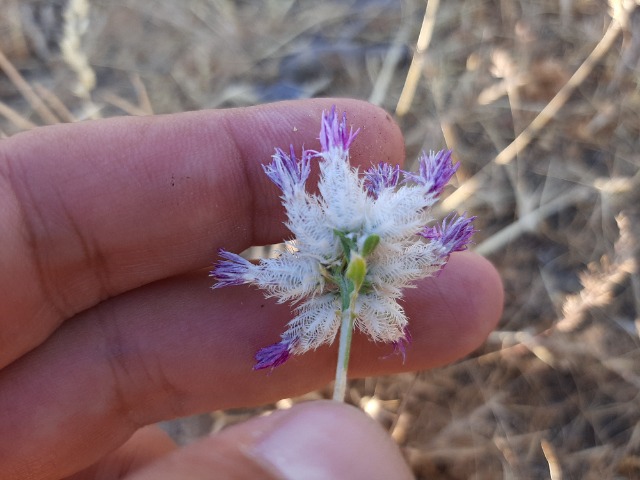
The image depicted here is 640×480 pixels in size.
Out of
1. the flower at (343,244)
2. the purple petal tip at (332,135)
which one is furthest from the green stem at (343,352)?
the purple petal tip at (332,135)

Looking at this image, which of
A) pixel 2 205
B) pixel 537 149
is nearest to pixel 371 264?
pixel 2 205

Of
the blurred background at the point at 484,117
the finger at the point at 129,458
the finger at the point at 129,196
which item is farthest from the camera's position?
the blurred background at the point at 484,117

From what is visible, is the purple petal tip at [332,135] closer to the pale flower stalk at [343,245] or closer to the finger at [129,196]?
the pale flower stalk at [343,245]

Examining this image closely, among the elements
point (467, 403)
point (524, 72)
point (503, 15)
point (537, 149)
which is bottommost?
point (467, 403)

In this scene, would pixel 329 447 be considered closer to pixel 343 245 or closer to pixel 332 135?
pixel 343 245

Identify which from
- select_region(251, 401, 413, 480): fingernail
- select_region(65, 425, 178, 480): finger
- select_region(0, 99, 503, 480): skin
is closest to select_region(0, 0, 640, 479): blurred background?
select_region(65, 425, 178, 480): finger

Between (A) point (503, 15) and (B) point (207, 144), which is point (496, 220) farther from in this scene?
(B) point (207, 144)

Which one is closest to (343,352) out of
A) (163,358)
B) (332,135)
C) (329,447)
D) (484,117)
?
(329,447)
